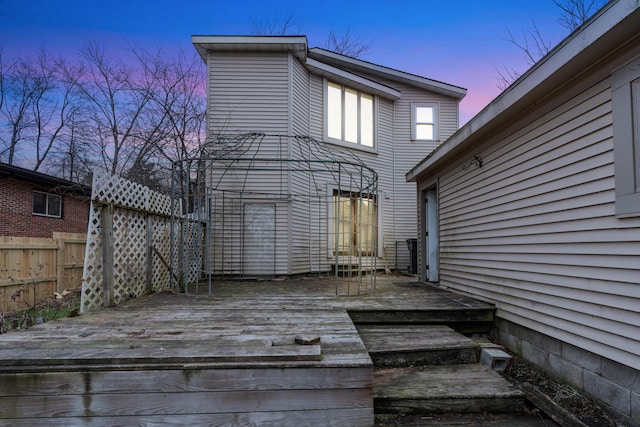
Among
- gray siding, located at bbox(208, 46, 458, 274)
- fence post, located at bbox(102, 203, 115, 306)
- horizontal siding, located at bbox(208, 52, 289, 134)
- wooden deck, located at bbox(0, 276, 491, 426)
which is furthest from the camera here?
horizontal siding, located at bbox(208, 52, 289, 134)

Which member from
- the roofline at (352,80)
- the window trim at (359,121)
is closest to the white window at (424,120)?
the roofline at (352,80)

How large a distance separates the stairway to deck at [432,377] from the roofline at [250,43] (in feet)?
23.3

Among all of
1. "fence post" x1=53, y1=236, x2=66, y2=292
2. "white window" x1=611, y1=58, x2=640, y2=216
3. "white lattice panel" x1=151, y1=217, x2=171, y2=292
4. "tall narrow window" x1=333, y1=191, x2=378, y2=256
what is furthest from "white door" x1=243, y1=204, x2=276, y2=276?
"white window" x1=611, y1=58, x2=640, y2=216

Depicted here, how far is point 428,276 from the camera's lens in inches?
301

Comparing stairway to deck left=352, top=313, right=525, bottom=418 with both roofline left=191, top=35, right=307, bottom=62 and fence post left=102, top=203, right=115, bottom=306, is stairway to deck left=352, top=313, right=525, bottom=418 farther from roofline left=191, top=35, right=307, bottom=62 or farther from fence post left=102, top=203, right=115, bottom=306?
roofline left=191, top=35, right=307, bottom=62

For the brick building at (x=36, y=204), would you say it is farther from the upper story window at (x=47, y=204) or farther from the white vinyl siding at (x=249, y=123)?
the white vinyl siding at (x=249, y=123)

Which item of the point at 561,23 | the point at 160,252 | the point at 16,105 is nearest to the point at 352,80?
the point at 561,23

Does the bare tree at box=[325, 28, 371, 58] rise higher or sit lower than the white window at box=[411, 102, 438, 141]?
higher

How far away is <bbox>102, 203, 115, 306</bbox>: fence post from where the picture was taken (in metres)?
4.63

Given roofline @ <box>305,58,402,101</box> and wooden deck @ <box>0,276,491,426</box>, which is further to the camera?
roofline @ <box>305,58,402,101</box>

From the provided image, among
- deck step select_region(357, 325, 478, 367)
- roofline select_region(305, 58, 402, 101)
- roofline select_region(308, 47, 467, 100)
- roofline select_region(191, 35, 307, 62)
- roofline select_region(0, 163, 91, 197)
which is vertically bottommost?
deck step select_region(357, 325, 478, 367)

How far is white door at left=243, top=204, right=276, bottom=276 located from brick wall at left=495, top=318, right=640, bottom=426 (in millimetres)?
5578

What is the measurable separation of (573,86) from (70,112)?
1583 centimetres

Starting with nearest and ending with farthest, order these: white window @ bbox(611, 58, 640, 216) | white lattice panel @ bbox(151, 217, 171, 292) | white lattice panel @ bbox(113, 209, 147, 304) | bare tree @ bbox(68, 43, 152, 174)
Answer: white window @ bbox(611, 58, 640, 216) < white lattice panel @ bbox(113, 209, 147, 304) < white lattice panel @ bbox(151, 217, 171, 292) < bare tree @ bbox(68, 43, 152, 174)
